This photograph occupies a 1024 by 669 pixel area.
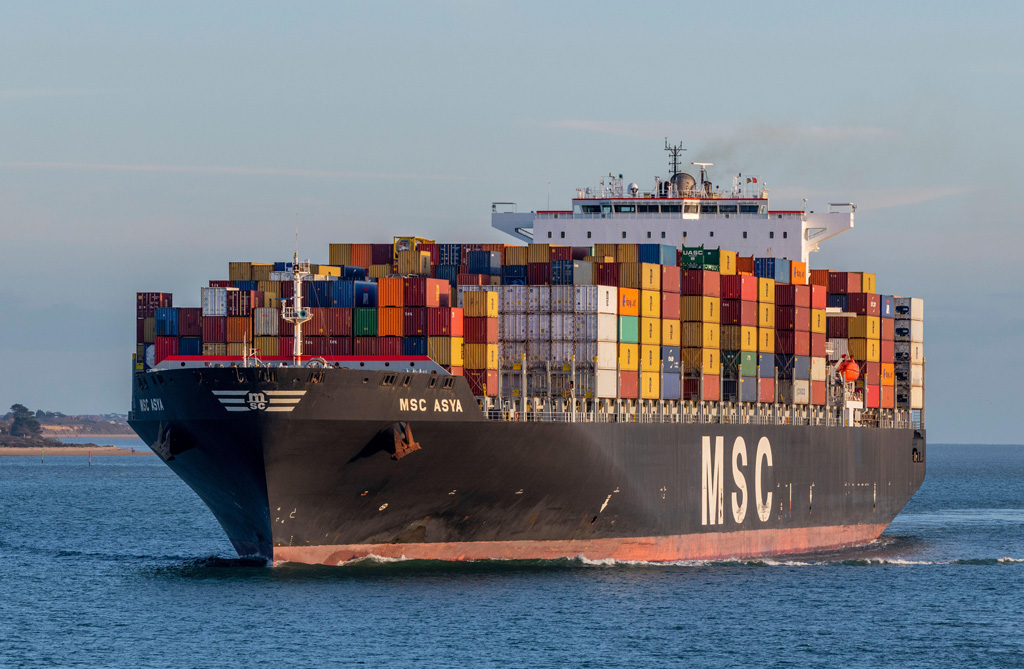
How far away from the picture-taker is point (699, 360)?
162ft

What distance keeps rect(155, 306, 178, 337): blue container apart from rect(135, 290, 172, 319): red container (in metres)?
2.29

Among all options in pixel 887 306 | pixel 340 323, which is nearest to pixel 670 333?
pixel 340 323

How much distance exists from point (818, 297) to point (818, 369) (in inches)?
106

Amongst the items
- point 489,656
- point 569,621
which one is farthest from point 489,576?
point 489,656

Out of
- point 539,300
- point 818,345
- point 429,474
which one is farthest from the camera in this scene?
point 818,345

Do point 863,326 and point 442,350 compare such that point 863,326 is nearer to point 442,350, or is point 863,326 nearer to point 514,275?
point 514,275

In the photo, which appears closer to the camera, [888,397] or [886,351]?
[886,351]

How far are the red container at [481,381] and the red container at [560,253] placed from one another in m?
6.05

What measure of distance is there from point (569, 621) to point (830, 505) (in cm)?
2329

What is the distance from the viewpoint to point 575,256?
160 ft

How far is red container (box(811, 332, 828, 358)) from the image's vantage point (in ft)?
181

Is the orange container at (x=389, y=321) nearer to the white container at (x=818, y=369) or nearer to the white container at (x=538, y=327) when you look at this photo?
the white container at (x=538, y=327)

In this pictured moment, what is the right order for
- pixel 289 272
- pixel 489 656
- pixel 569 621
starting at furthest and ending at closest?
pixel 289 272
pixel 569 621
pixel 489 656

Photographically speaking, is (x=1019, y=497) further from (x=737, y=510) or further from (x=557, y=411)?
(x=557, y=411)
